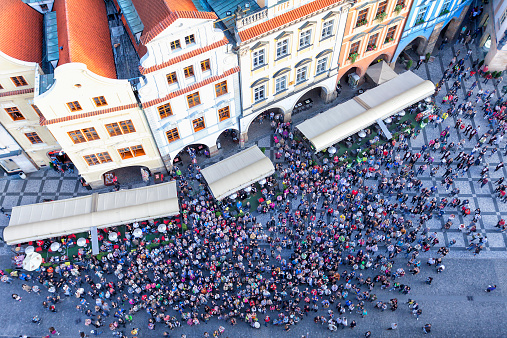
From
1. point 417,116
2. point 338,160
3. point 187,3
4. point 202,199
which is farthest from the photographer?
point 417,116

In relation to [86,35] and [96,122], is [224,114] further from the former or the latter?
[86,35]

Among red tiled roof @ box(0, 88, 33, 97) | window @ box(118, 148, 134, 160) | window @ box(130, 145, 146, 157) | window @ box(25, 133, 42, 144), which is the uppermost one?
red tiled roof @ box(0, 88, 33, 97)

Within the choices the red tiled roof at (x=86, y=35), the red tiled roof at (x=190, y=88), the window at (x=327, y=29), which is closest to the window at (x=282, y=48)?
the window at (x=327, y=29)

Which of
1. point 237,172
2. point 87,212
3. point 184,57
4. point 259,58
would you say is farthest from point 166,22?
point 87,212

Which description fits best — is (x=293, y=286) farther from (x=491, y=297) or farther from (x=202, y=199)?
(x=491, y=297)

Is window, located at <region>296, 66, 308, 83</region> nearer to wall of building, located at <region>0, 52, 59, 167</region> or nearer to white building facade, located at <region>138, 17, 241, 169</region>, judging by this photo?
white building facade, located at <region>138, 17, 241, 169</region>

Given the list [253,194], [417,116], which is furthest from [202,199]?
[417,116]

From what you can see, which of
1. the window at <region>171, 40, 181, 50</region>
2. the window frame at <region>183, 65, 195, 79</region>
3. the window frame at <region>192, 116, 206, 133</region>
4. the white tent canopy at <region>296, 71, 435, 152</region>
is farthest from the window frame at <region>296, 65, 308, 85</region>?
the window at <region>171, 40, 181, 50</region>
